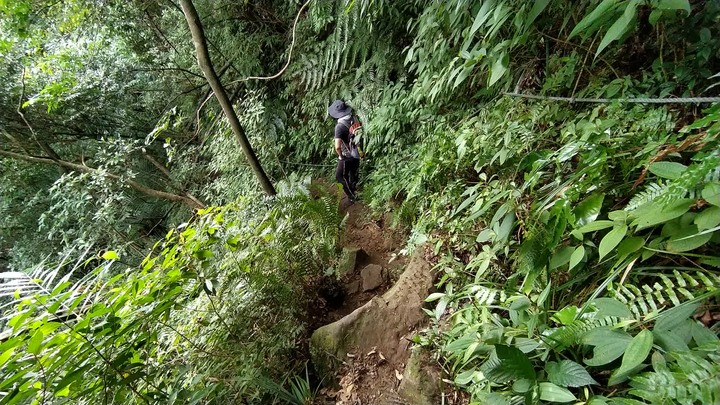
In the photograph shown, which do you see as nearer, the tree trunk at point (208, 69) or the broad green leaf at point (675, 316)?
the broad green leaf at point (675, 316)

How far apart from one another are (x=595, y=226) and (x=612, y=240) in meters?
0.09

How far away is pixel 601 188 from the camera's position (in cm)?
165

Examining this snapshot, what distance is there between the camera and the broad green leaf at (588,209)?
1.52 meters

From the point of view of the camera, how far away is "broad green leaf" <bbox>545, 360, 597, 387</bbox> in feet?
3.93

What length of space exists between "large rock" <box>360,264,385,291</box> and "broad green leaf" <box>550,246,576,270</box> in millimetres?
2018

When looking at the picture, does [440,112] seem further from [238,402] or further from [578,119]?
[238,402]

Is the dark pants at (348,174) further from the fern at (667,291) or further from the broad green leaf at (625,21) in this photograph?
the fern at (667,291)

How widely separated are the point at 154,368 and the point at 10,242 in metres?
7.88

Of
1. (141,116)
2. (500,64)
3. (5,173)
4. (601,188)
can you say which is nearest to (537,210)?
(601,188)

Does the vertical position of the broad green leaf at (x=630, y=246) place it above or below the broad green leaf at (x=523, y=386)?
above

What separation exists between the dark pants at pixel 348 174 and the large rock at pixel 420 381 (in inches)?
126

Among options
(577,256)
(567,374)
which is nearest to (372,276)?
(577,256)

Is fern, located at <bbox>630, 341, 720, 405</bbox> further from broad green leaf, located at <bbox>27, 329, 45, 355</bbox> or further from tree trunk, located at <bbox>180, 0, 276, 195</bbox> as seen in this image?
tree trunk, located at <bbox>180, 0, 276, 195</bbox>

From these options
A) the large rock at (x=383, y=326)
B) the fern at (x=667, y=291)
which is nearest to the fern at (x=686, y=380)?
the fern at (x=667, y=291)
